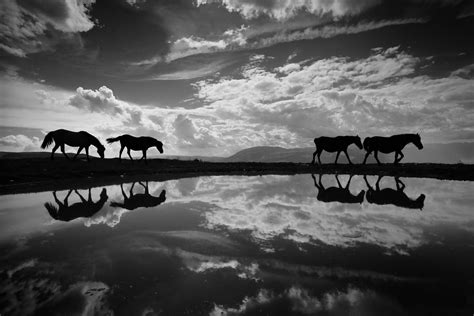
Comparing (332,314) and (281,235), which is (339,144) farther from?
(332,314)

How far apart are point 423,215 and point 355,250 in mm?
4552

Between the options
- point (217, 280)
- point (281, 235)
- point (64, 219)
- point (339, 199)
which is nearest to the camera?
point (217, 280)

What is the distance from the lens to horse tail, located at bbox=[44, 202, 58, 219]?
8.48 metres

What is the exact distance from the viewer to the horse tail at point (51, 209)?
8477 mm

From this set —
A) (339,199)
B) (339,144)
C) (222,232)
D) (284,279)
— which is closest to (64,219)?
(222,232)

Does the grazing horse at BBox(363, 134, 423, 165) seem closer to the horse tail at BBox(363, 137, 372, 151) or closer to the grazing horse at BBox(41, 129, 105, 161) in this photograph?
the horse tail at BBox(363, 137, 372, 151)

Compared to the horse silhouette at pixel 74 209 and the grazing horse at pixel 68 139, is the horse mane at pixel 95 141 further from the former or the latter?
the horse silhouette at pixel 74 209

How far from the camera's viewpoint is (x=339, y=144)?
29.6 metres

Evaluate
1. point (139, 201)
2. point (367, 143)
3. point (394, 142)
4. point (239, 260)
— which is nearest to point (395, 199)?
point (239, 260)

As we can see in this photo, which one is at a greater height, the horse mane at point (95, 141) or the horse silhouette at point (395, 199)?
the horse mane at point (95, 141)

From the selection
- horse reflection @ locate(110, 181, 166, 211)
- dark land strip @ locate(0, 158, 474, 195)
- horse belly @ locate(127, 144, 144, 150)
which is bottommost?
horse reflection @ locate(110, 181, 166, 211)

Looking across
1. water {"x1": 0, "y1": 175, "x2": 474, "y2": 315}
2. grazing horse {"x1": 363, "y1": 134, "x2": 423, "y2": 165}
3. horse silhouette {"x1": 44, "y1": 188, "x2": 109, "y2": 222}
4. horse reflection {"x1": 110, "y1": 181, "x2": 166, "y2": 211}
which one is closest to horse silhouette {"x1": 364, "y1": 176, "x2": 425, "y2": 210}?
water {"x1": 0, "y1": 175, "x2": 474, "y2": 315}

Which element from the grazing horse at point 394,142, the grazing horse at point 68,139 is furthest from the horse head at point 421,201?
the grazing horse at point 68,139

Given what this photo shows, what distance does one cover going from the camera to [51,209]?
931cm
